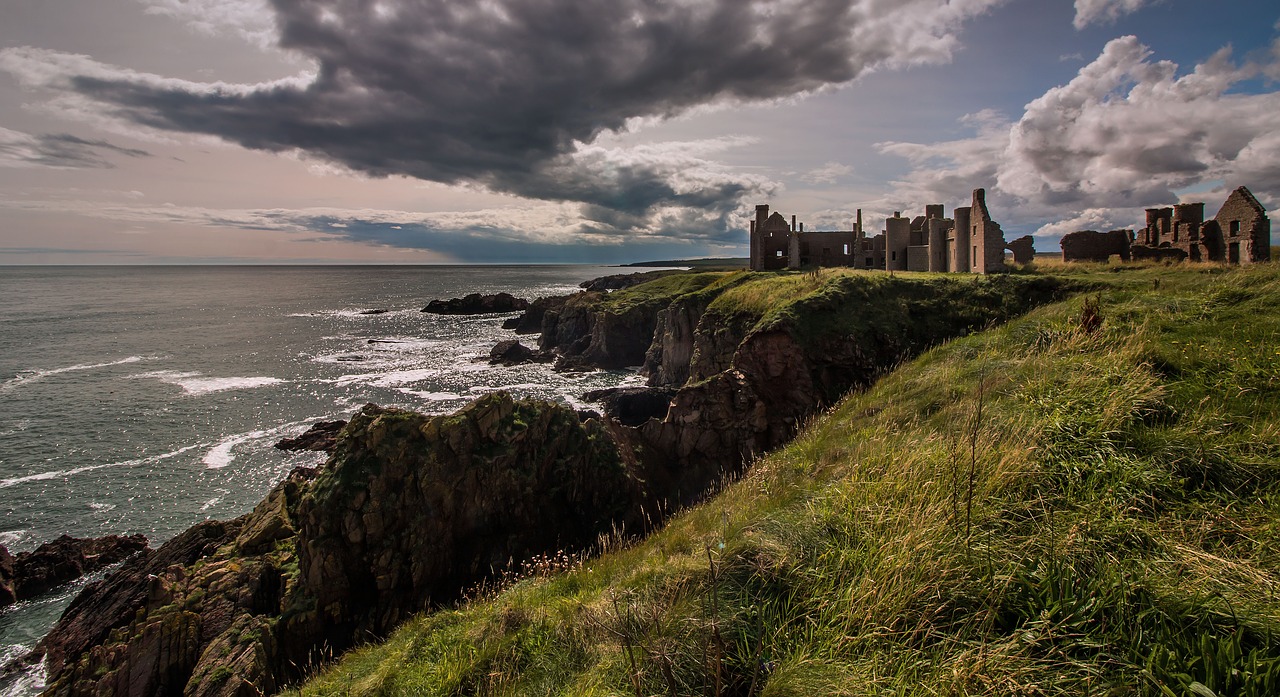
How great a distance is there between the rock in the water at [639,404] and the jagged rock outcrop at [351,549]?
17.3m

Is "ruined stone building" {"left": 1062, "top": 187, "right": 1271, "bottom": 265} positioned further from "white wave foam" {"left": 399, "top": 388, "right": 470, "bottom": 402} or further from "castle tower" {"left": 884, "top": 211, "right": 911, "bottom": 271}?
"white wave foam" {"left": 399, "top": 388, "right": 470, "bottom": 402}

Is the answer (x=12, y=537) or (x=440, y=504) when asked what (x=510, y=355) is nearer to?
(x=12, y=537)

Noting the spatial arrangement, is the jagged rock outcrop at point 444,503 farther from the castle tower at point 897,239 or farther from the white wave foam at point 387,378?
the white wave foam at point 387,378

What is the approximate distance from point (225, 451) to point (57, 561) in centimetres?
1282

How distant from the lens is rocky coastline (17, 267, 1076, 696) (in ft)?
44.5

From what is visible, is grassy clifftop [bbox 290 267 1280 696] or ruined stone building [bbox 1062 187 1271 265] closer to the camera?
grassy clifftop [bbox 290 267 1280 696]

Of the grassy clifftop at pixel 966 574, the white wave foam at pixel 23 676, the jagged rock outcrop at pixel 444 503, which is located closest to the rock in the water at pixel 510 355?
the jagged rock outcrop at pixel 444 503

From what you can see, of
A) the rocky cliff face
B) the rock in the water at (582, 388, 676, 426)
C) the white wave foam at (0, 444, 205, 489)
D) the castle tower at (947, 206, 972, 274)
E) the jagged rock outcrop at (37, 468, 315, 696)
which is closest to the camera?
the jagged rock outcrop at (37, 468, 315, 696)

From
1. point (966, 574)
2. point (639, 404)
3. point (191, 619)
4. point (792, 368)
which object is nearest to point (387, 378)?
point (639, 404)

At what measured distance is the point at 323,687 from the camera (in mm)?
7309

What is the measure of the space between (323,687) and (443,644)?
6.73 ft

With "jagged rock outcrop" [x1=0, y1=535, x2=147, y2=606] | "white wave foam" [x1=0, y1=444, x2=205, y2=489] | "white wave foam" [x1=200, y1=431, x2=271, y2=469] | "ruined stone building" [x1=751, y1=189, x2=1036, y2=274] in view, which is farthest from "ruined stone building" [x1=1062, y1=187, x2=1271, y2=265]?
"white wave foam" [x1=0, y1=444, x2=205, y2=489]

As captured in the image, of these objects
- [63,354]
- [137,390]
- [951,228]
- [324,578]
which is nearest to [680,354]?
[951,228]

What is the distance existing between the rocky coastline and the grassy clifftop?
6.63m
